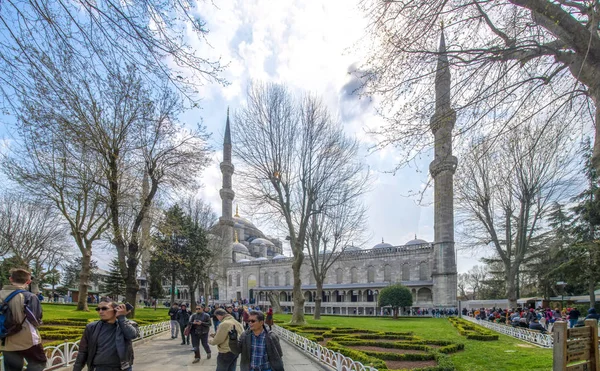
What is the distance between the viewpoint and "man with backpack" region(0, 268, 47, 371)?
4.55 meters

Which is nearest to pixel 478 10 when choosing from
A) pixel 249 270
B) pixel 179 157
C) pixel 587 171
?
pixel 179 157

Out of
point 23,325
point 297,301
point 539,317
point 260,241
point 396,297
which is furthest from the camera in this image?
point 260,241

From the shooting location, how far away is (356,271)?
51594 millimetres

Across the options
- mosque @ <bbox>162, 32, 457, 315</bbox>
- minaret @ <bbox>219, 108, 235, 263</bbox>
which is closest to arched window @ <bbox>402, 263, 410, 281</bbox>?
mosque @ <bbox>162, 32, 457, 315</bbox>

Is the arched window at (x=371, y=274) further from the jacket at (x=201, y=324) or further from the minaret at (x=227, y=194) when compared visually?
the jacket at (x=201, y=324)

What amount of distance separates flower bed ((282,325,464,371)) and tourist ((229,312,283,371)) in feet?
9.99

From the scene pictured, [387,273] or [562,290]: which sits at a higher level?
[387,273]

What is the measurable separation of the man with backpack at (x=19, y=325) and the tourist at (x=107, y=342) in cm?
88

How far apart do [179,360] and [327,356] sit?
152 inches

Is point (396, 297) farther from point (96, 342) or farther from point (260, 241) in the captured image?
point (260, 241)

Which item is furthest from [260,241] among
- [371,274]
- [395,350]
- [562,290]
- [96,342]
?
[96,342]

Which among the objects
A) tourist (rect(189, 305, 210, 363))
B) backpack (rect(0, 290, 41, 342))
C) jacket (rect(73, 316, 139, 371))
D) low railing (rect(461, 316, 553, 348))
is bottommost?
low railing (rect(461, 316, 553, 348))

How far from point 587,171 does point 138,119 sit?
22227 mm

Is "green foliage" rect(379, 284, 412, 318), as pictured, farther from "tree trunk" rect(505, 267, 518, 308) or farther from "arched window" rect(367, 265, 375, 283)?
"arched window" rect(367, 265, 375, 283)
